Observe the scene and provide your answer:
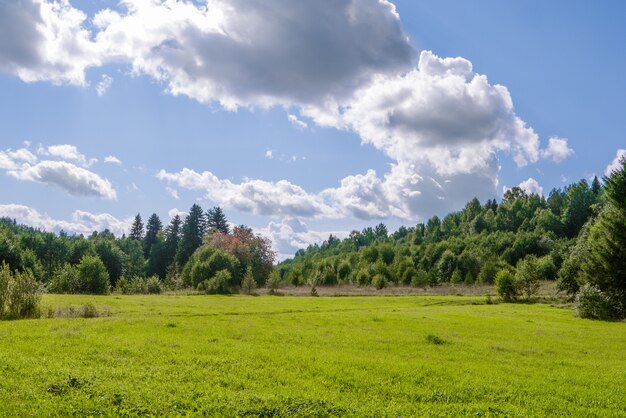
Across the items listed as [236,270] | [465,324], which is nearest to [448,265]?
[236,270]

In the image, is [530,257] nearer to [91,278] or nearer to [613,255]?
[613,255]

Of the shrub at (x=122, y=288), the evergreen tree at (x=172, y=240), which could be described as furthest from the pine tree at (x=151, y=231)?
the shrub at (x=122, y=288)

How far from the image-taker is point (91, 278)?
63.7m

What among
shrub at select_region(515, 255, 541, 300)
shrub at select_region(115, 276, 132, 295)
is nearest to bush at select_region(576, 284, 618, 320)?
shrub at select_region(515, 255, 541, 300)

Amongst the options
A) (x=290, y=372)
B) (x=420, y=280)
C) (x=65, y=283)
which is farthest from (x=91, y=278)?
(x=420, y=280)

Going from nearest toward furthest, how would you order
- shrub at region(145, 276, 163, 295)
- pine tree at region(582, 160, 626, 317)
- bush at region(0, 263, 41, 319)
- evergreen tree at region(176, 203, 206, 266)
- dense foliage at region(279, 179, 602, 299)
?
bush at region(0, 263, 41, 319) < pine tree at region(582, 160, 626, 317) < shrub at region(145, 276, 163, 295) < dense foliage at region(279, 179, 602, 299) < evergreen tree at region(176, 203, 206, 266)

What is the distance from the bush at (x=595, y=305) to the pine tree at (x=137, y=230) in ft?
546

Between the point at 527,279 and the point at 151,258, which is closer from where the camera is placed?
the point at 527,279

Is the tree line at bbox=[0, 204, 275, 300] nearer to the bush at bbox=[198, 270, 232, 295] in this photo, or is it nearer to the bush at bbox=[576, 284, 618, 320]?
the bush at bbox=[198, 270, 232, 295]

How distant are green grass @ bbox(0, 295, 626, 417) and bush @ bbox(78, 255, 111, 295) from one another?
42364 millimetres

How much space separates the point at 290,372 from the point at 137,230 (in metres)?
180

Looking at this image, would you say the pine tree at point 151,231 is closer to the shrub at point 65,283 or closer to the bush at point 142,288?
the bush at point 142,288

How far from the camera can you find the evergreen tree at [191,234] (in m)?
132

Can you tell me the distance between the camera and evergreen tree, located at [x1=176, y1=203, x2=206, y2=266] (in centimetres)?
13212
